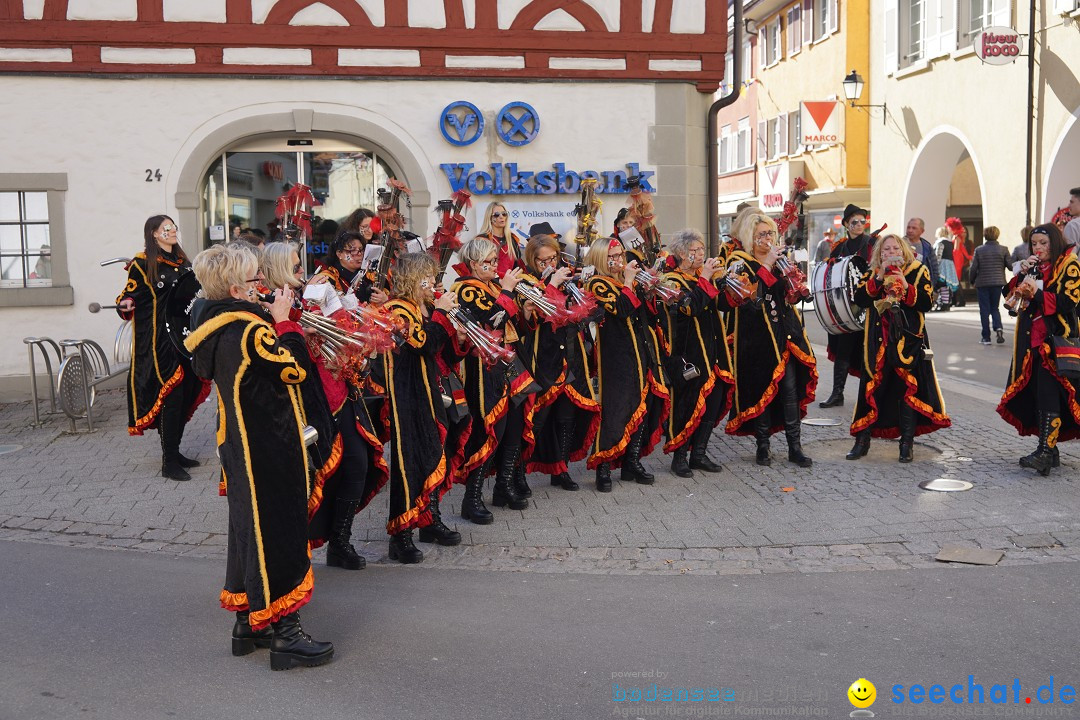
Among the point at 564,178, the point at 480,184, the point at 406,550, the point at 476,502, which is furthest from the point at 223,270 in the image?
the point at 564,178

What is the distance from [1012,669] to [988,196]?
1985 cm

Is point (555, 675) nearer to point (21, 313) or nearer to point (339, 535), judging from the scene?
point (339, 535)

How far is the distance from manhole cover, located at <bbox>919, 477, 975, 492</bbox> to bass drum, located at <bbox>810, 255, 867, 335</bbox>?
64.7 inches

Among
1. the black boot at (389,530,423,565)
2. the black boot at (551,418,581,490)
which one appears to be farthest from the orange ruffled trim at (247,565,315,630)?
the black boot at (551,418,581,490)

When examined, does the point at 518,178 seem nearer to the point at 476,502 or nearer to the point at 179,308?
the point at 179,308

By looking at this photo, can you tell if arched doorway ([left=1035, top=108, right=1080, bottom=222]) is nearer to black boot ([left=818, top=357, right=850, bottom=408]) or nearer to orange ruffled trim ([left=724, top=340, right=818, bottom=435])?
black boot ([left=818, top=357, right=850, bottom=408])

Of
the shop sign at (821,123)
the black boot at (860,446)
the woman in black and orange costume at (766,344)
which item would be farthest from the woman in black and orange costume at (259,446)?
the shop sign at (821,123)

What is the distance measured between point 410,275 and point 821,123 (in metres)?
27.6

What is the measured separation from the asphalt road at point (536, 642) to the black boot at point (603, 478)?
6.00ft

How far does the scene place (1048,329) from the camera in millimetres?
7492

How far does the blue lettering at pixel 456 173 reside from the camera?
40.1 feet

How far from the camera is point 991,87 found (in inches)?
864

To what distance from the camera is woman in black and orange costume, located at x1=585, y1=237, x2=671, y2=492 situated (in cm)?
738

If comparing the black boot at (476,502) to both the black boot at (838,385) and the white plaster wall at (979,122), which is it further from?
the white plaster wall at (979,122)
